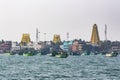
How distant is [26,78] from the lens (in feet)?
272

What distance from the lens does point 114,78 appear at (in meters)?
85.2

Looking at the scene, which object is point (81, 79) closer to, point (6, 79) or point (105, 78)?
point (105, 78)

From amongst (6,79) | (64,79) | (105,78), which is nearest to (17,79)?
(6,79)

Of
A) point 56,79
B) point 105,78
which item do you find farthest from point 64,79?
point 105,78

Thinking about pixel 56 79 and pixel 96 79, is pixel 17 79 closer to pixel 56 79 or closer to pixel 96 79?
pixel 56 79

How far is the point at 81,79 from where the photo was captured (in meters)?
81.4

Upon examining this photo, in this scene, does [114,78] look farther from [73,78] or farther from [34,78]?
[34,78]

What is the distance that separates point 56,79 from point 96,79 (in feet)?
19.1

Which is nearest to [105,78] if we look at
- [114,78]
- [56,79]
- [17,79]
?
[114,78]

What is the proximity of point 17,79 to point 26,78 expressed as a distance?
227 cm

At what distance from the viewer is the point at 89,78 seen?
83312 mm

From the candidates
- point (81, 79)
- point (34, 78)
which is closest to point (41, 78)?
point (34, 78)

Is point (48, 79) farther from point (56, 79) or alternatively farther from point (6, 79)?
point (6, 79)

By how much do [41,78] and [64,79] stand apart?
12.9 ft
